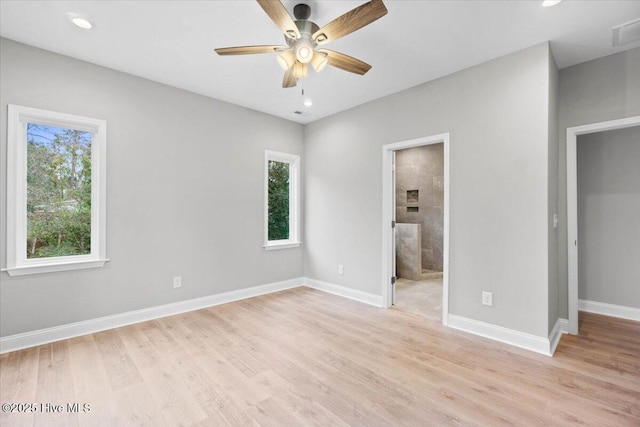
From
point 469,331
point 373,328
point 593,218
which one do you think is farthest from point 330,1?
point 593,218

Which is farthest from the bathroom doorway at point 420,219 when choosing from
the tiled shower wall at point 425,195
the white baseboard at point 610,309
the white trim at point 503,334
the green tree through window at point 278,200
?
the green tree through window at point 278,200

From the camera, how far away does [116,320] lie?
311 cm

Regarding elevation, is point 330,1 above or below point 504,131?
above

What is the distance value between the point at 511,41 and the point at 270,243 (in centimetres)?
381

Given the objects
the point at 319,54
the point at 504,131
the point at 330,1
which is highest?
the point at 330,1

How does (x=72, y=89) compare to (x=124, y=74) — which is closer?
(x=72, y=89)

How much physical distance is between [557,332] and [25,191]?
539 centimetres

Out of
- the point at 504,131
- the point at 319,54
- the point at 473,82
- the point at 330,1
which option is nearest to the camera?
the point at 330,1

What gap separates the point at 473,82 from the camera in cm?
302

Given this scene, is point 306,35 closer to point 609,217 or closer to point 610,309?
point 609,217

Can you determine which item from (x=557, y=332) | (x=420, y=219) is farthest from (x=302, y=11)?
(x=420, y=219)

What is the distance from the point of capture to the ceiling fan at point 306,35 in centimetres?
177

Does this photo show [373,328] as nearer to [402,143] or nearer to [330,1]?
[402,143]

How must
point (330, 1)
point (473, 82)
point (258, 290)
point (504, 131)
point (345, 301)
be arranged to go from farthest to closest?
point (258, 290), point (345, 301), point (473, 82), point (504, 131), point (330, 1)
